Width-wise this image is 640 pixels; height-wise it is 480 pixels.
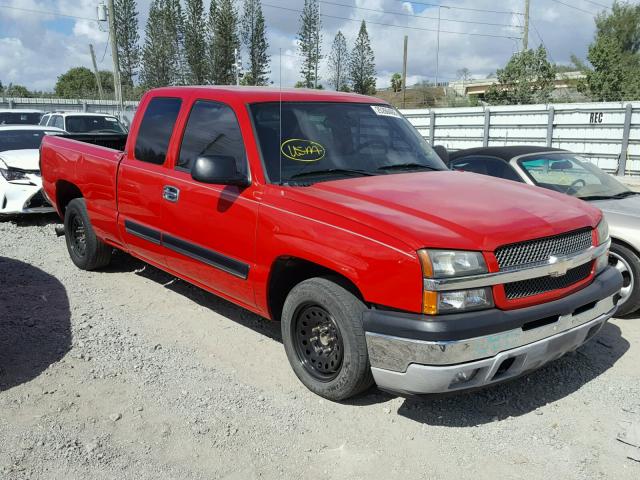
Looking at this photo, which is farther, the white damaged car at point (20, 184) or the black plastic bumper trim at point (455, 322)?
the white damaged car at point (20, 184)

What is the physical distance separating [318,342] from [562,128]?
17.3m

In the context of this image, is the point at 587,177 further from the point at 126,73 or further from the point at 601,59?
the point at 126,73

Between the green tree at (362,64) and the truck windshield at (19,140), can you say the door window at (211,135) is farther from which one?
the green tree at (362,64)

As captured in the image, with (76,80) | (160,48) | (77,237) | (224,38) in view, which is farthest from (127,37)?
(77,237)

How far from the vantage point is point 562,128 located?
18.5 meters

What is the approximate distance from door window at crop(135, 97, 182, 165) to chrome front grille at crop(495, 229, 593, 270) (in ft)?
9.41

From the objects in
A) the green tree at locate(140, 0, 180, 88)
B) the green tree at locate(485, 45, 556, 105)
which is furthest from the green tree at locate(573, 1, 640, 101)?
the green tree at locate(140, 0, 180, 88)

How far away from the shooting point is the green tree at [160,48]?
5034cm

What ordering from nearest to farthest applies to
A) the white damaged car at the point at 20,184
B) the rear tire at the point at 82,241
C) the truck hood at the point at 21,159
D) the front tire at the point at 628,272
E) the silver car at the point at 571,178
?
the front tire at the point at 628,272, the silver car at the point at 571,178, the rear tire at the point at 82,241, the white damaged car at the point at 20,184, the truck hood at the point at 21,159

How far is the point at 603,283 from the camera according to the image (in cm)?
366

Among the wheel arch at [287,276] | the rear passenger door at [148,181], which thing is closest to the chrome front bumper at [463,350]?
the wheel arch at [287,276]

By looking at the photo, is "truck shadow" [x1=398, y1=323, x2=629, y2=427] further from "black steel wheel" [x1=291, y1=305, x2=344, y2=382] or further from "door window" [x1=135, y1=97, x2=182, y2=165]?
"door window" [x1=135, y1=97, x2=182, y2=165]

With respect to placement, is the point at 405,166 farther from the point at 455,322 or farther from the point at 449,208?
the point at 455,322

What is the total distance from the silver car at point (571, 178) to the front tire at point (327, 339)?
279cm
